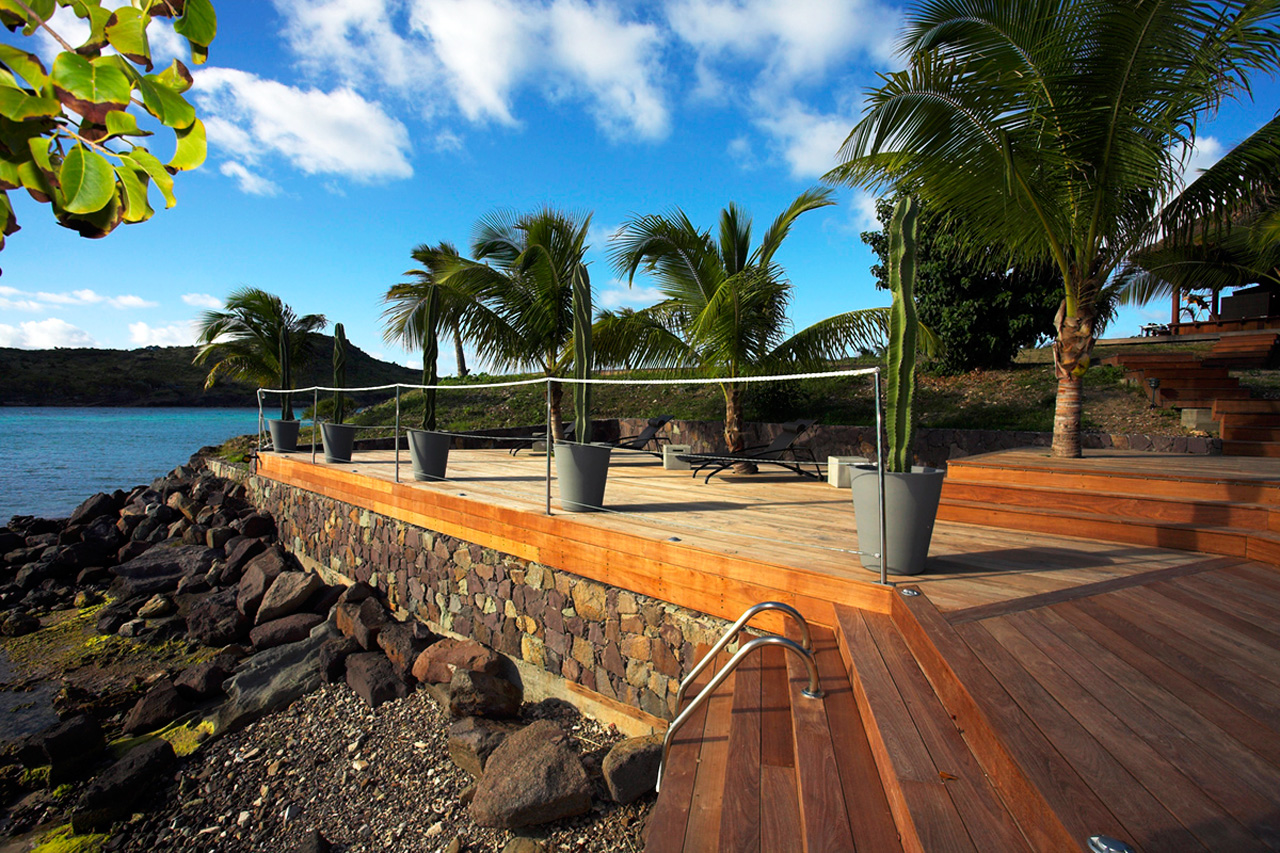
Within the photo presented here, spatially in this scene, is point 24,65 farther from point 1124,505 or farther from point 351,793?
point 1124,505

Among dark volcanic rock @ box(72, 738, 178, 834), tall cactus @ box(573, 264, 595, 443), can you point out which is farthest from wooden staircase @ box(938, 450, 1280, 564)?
dark volcanic rock @ box(72, 738, 178, 834)

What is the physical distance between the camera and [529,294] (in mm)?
9945

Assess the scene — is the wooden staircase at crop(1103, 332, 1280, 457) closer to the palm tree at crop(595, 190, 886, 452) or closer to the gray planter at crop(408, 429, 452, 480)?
the palm tree at crop(595, 190, 886, 452)

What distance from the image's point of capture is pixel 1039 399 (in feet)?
36.2

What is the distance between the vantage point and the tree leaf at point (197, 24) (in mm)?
909

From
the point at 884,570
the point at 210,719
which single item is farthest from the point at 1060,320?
the point at 210,719

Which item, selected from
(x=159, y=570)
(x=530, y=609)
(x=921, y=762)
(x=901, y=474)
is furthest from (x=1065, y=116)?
(x=159, y=570)

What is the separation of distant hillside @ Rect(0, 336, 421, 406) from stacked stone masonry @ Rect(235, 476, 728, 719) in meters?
44.0

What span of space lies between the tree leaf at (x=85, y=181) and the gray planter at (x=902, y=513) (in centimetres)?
321

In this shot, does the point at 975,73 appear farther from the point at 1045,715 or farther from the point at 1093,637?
the point at 1045,715

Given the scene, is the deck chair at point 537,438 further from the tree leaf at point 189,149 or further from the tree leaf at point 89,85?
the tree leaf at point 89,85

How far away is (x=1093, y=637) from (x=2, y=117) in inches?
141

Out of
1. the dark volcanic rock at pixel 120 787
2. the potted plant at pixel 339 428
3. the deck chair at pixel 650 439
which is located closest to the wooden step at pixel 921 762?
the dark volcanic rock at pixel 120 787

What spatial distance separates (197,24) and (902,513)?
3403mm
